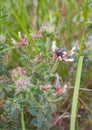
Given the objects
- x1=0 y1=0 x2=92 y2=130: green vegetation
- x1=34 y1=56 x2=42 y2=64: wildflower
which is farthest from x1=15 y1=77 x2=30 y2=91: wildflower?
x1=34 y1=56 x2=42 y2=64: wildflower

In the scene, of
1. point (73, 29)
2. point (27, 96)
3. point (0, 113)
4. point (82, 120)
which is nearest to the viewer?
point (27, 96)

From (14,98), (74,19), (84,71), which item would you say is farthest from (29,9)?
(14,98)

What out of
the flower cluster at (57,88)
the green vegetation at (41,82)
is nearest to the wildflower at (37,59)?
the green vegetation at (41,82)

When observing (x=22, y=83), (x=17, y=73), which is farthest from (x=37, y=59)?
(x=22, y=83)

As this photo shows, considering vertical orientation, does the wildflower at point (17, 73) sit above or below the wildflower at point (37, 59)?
below

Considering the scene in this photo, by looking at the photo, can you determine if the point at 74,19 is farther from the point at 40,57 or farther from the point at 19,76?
the point at 19,76

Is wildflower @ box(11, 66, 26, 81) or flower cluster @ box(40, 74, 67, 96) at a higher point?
wildflower @ box(11, 66, 26, 81)

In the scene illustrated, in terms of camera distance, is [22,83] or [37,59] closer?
[22,83]

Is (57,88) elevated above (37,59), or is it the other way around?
(37,59)

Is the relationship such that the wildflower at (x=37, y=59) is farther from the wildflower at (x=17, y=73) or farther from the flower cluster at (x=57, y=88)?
the flower cluster at (x=57, y=88)

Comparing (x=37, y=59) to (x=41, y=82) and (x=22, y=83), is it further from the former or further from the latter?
(x=22, y=83)

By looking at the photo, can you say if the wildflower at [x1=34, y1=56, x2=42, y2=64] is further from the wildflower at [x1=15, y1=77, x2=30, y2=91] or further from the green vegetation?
Answer: the wildflower at [x1=15, y1=77, x2=30, y2=91]
